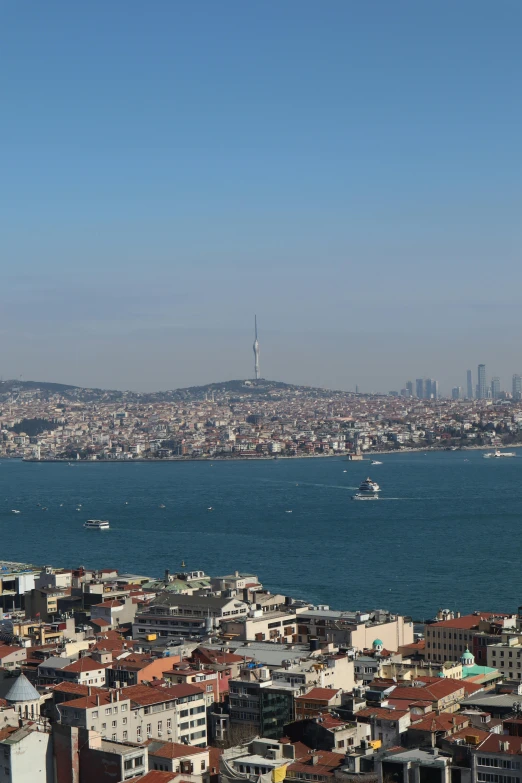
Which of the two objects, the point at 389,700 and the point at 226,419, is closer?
the point at 389,700

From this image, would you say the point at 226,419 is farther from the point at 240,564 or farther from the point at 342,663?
the point at 342,663

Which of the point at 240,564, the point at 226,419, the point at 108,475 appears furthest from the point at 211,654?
the point at 226,419

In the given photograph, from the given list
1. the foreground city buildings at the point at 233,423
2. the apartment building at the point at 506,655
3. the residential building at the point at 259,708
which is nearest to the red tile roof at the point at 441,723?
the residential building at the point at 259,708

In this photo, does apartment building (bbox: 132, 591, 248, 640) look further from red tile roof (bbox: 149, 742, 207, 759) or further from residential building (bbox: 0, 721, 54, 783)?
residential building (bbox: 0, 721, 54, 783)

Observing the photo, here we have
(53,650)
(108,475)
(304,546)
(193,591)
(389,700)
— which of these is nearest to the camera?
(389,700)

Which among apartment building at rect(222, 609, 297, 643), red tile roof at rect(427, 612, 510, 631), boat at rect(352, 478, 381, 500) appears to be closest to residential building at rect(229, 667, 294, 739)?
apartment building at rect(222, 609, 297, 643)

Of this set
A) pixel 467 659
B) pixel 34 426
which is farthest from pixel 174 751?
pixel 34 426
